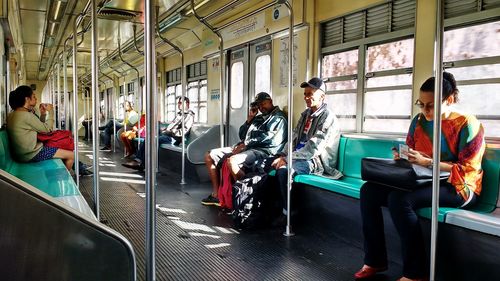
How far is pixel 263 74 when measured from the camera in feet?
17.0

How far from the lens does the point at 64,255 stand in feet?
3.98

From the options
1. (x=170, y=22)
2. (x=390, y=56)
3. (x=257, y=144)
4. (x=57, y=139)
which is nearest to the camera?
(x=390, y=56)

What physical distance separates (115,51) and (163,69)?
4.63 ft

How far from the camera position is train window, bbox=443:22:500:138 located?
8.39 feet

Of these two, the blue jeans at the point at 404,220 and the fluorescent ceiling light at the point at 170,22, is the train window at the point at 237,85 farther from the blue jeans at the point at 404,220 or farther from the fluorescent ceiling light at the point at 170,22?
the blue jeans at the point at 404,220

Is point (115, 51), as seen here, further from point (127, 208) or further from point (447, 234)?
point (447, 234)

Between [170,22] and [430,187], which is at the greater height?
[170,22]

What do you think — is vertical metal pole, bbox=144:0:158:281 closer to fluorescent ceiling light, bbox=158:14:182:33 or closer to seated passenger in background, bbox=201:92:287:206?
seated passenger in background, bbox=201:92:287:206

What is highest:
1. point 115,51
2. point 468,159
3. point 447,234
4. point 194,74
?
point 115,51

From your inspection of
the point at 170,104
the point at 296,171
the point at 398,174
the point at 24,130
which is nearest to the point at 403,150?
the point at 398,174

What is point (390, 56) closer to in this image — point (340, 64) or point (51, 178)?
point (340, 64)

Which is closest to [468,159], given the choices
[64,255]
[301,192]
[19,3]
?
[301,192]

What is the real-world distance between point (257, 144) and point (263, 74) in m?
1.32

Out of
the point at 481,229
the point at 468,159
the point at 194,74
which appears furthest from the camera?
the point at 194,74
